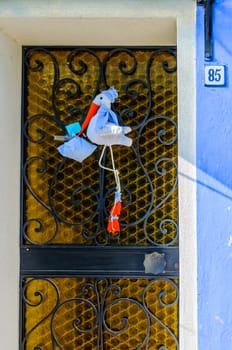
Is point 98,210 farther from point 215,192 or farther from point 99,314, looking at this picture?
point 215,192

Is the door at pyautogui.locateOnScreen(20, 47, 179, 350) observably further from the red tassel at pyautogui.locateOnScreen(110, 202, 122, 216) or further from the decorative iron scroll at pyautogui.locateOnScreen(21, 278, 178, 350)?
the red tassel at pyautogui.locateOnScreen(110, 202, 122, 216)

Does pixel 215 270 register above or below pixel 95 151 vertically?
below

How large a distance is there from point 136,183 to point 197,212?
21.4 inches

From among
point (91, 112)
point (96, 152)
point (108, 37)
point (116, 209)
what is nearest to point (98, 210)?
point (116, 209)

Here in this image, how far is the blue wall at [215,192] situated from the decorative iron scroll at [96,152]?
415 mm

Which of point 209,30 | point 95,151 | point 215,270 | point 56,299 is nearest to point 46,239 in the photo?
point 56,299

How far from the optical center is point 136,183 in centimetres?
323

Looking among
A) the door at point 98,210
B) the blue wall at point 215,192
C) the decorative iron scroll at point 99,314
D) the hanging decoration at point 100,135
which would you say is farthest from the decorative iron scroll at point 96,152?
the blue wall at point 215,192

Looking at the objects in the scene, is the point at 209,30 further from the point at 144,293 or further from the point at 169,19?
the point at 144,293

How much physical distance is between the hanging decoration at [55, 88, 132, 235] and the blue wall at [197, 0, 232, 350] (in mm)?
474

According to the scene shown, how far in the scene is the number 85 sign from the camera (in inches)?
111

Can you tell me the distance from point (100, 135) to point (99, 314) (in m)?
1.03

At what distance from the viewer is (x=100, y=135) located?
3035mm

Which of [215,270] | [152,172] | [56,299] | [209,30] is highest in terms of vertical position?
[209,30]
